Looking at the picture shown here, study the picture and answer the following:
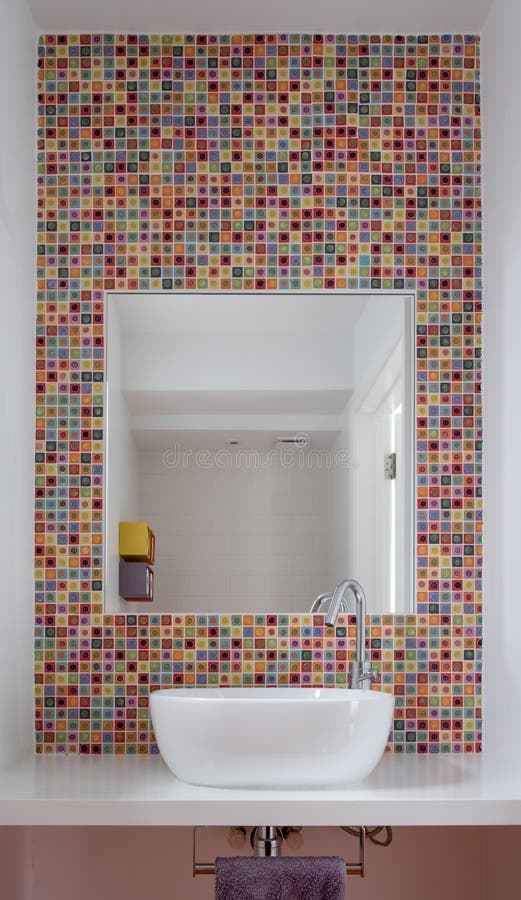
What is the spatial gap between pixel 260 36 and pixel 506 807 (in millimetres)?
1767

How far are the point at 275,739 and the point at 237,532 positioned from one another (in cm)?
61

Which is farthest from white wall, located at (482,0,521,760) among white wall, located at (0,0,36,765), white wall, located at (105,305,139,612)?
white wall, located at (0,0,36,765)

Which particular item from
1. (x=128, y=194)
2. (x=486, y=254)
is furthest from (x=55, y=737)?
(x=486, y=254)

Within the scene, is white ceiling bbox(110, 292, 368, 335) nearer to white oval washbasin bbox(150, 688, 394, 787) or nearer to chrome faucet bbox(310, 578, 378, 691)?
chrome faucet bbox(310, 578, 378, 691)

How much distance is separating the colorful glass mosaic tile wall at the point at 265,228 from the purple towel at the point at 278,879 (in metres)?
0.51

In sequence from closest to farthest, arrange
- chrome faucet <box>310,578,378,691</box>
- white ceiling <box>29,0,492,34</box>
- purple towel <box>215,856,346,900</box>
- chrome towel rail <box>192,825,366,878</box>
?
purple towel <box>215,856,346,900</box>, chrome towel rail <box>192,825,366,878</box>, chrome faucet <box>310,578,378,691</box>, white ceiling <box>29,0,492,34</box>

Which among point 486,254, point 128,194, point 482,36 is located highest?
point 482,36

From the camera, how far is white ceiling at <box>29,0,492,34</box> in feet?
7.47

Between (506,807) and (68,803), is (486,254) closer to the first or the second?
(506,807)

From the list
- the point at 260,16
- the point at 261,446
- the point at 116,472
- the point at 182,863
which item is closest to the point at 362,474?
the point at 261,446

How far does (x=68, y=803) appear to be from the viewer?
5.74 feet

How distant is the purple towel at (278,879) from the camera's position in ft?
6.10

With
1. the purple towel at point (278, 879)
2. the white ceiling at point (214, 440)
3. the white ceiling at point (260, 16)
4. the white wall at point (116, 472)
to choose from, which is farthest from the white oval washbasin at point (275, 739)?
the white ceiling at point (260, 16)

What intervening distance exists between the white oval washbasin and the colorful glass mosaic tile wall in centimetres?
44
